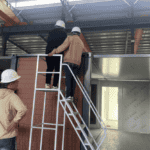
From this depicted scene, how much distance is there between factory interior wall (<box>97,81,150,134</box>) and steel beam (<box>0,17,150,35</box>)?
203 inches

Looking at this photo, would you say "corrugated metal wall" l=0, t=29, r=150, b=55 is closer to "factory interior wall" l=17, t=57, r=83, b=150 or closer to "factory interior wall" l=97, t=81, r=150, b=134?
"factory interior wall" l=97, t=81, r=150, b=134

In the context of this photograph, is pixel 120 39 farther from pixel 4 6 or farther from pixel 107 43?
pixel 4 6

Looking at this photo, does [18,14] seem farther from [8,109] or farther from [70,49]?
[8,109]

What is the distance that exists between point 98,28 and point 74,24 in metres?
1.32

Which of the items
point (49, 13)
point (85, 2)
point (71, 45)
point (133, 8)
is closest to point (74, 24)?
point (85, 2)

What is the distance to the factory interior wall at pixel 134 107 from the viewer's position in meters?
11.0

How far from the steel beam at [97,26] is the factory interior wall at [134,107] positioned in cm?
516

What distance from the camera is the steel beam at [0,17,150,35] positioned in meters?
7.71

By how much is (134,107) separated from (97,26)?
6.61 meters

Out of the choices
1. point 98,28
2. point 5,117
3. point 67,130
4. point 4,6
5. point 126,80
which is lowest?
point 67,130

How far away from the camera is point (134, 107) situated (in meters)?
11.2

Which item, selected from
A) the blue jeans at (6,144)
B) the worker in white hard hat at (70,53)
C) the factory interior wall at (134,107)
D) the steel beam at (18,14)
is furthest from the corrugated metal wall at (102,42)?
the blue jeans at (6,144)

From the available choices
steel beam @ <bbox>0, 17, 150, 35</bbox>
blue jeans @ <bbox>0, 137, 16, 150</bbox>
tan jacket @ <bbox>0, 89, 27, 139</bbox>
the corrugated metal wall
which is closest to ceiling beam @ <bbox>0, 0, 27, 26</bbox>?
steel beam @ <bbox>0, 17, 150, 35</bbox>

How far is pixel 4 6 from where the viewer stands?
26.6 feet
